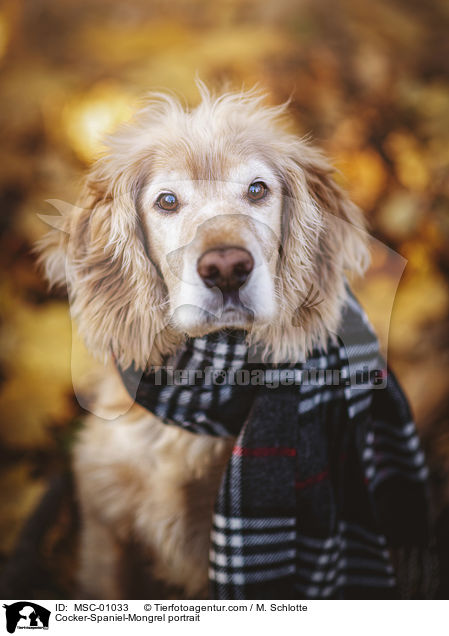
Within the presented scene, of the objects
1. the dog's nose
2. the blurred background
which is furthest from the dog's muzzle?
the blurred background

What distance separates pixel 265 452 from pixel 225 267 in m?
0.28

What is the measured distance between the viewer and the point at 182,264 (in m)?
0.54

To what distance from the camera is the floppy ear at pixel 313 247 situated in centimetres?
58

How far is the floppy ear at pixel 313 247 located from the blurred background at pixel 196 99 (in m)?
0.03

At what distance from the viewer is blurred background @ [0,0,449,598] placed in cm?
61

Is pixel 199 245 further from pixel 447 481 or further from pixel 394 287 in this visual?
pixel 447 481

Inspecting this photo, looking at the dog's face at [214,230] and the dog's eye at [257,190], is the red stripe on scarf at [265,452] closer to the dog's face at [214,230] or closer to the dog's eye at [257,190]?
the dog's face at [214,230]

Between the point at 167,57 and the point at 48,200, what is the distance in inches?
9.9

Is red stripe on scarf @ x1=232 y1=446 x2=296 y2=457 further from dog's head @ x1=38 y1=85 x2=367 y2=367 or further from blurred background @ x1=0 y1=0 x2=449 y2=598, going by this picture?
blurred background @ x1=0 y1=0 x2=449 y2=598

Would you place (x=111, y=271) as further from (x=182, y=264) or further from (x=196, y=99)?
(x=196, y=99)

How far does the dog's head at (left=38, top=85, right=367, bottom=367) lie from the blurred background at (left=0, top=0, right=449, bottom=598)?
36 millimetres

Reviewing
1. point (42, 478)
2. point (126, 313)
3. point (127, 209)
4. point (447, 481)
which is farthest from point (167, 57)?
point (447, 481)
